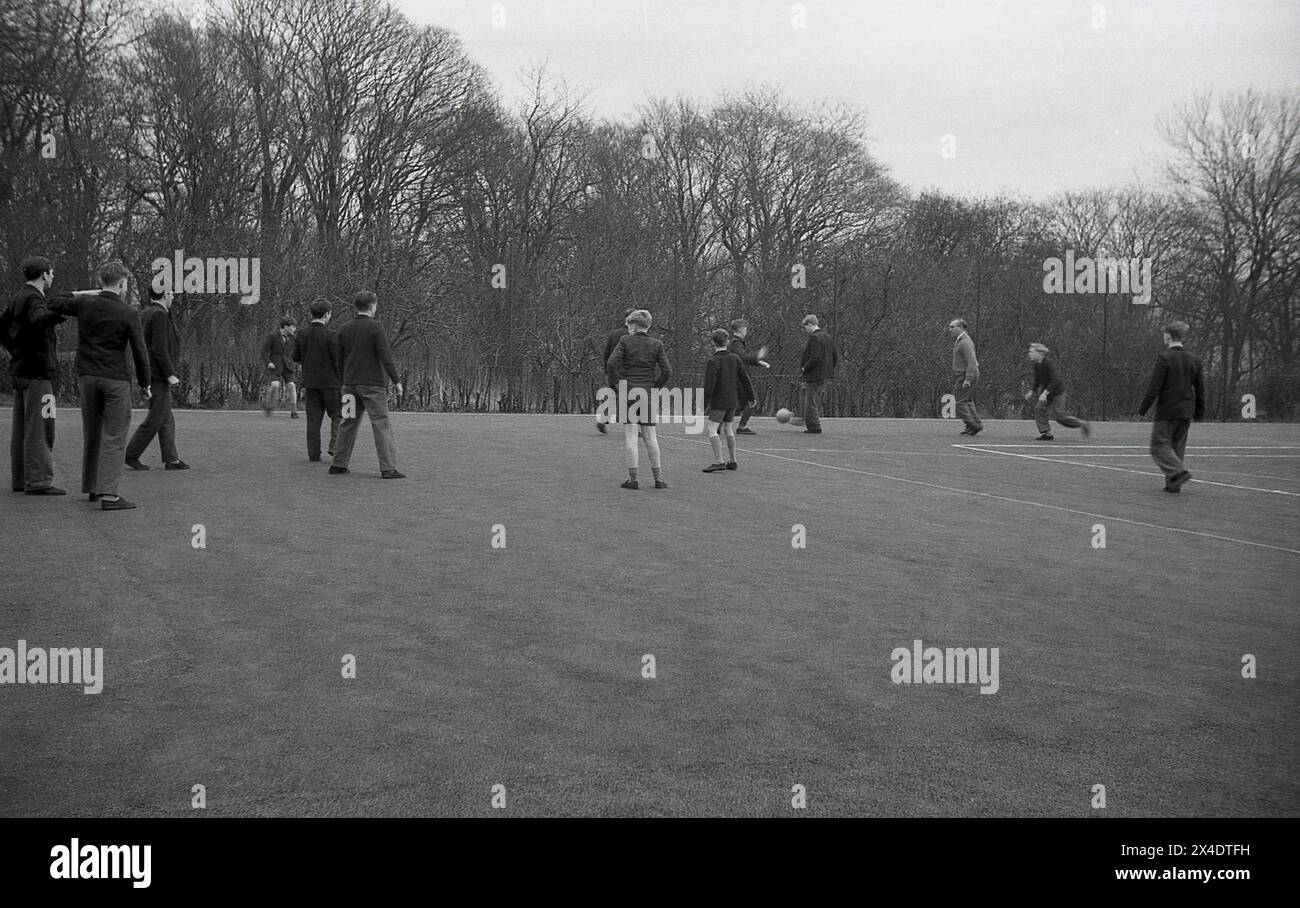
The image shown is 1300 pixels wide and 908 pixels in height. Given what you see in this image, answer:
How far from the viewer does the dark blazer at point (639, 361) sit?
13398 millimetres

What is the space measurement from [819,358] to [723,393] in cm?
700

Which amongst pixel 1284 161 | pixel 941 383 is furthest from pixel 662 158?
pixel 1284 161

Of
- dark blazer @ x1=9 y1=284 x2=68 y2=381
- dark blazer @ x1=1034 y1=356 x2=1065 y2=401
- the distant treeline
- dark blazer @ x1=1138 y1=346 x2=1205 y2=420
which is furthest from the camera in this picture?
the distant treeline

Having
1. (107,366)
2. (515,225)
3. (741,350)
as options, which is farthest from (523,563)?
(515,225)

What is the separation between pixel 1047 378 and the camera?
21422 mm

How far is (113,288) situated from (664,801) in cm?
865

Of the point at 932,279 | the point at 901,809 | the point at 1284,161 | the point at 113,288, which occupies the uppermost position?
the point at 1284,161

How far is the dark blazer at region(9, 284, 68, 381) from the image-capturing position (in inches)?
434

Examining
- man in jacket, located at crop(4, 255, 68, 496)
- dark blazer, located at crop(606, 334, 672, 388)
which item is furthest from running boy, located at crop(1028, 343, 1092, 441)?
man in jacket, located at crop(4, 255, 68, 496)

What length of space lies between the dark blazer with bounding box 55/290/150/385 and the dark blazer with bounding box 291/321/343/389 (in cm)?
399

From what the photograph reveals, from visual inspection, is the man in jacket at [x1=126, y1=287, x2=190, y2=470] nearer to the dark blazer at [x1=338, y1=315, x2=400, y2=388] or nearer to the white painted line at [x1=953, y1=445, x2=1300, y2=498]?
the dark blazer at [x1=338, y1=315, x2=400, y2=388]
